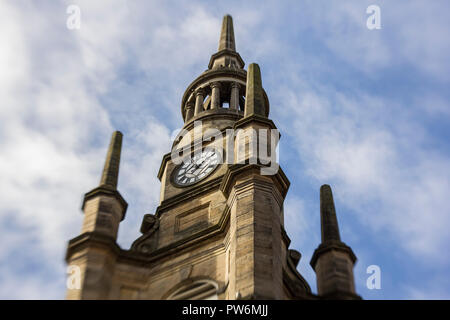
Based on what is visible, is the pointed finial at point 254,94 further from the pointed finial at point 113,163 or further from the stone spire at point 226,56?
the stone spire at point 226,56

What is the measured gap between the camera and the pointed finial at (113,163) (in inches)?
1177

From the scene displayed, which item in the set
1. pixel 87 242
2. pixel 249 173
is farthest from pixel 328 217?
pixel 87 242

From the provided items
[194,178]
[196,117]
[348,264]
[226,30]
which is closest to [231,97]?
[196,117]

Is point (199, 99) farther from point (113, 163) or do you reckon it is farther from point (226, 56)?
point (113, 163)

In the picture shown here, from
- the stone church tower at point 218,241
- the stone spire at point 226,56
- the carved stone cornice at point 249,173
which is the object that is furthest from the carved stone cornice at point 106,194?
the stone spire at point 226,56

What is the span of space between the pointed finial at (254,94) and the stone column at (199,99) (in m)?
8.92

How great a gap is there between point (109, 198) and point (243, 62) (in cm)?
2296

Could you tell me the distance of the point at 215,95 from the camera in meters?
42.6

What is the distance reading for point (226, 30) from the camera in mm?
53938

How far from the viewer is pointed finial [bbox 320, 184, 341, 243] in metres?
29.3

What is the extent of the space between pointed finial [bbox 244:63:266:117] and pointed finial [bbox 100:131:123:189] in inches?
184
